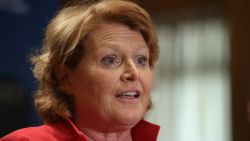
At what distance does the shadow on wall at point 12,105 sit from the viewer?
1.98 m

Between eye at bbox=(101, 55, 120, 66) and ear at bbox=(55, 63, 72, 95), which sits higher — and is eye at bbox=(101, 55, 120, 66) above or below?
above

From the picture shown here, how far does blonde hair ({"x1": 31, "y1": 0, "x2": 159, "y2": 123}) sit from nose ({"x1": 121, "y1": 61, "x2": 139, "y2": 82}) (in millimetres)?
141

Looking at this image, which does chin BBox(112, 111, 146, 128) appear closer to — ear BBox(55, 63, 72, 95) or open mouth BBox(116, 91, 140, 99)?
open mouth BBox(116, 91, 140, 99)

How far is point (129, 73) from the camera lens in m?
1.45

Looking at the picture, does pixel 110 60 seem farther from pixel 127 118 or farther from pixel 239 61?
pixel 239 61

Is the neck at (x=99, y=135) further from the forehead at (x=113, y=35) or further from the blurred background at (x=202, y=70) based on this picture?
the blurred background at (x=202, y=70)

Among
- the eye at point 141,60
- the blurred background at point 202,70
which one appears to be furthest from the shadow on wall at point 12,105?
the blurred background at point 202,70

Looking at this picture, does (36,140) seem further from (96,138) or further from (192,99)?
(192,99)

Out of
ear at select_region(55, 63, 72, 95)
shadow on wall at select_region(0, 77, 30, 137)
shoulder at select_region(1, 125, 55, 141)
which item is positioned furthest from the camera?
shadow on wall at select_region(0, 77, 30, 137)

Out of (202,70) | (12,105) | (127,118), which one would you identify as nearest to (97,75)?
(127,118)

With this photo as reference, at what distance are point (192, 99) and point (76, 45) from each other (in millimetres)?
3482

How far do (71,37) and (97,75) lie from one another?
0.15 metres

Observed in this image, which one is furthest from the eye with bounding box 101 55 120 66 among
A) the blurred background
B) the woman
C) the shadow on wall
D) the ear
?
the blurred background

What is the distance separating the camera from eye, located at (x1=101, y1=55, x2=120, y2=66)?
57.4 inches
